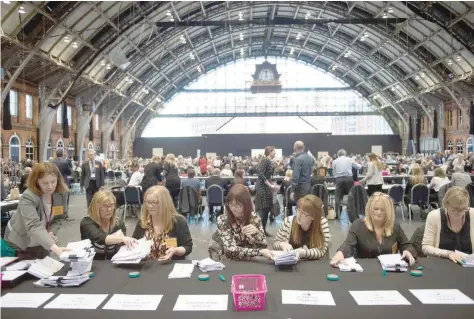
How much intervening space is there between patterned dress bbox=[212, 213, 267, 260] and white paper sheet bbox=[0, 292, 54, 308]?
3.88ft

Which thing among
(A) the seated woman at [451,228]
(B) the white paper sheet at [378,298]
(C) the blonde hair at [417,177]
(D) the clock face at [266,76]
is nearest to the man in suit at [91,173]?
(C) the blonde hair at [417,177]

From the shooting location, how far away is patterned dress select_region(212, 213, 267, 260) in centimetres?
279

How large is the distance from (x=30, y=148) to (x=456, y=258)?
1755 cm

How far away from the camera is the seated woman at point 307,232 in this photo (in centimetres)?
275

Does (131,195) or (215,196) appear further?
(131,195)

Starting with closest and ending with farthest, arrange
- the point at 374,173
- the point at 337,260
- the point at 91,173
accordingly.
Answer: the point at 337,260
the point at 374,173
the point at 91,173

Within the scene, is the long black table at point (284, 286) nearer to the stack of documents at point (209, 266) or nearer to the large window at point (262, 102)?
the stack of documents at point (209, 266)

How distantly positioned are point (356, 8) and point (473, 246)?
19.0 m

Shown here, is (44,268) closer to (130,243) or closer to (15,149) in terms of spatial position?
(130,243)

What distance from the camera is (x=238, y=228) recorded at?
296cm

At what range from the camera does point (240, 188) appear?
291cm

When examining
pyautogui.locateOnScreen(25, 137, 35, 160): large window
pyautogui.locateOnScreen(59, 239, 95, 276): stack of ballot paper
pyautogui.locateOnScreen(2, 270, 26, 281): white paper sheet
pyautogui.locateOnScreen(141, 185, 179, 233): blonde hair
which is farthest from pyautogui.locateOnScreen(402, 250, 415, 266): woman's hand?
pyautogui.locateOnScreen(25, 137, 35, 160): large window

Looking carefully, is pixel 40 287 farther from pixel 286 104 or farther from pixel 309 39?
pixel 286 104

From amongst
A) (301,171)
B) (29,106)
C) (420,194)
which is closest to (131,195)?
(301,171)
